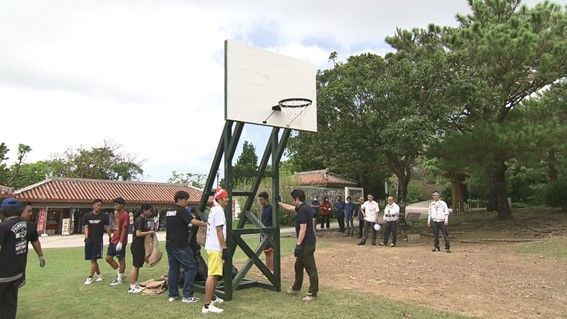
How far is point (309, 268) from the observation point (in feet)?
23.3

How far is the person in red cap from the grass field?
0.75 feet

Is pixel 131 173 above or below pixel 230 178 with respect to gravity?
above

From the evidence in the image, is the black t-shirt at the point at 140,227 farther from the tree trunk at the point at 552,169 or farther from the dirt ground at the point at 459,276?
the tree trunk at the point at 552,169

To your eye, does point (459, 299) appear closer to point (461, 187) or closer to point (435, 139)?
point (435, 139)

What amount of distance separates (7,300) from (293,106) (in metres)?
5.19

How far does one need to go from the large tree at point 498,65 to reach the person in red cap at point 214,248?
11.8 m

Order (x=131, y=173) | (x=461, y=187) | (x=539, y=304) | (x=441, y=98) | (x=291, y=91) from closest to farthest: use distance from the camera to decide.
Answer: (x=539, y=304)
(x=291, y=91)
(x=441, y=98)
(x=461, y=187)
(x=131, y=173)

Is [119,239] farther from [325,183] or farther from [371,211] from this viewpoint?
[325,183]

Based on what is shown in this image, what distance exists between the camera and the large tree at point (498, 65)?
15.2 meters

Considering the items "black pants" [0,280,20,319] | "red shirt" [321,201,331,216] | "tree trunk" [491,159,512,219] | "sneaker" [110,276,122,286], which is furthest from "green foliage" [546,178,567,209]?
"black pants" [0,280,20,319]

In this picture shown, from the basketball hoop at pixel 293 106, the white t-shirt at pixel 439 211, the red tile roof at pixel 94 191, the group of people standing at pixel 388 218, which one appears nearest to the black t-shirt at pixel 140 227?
the basketball hoop at pixel 293 106

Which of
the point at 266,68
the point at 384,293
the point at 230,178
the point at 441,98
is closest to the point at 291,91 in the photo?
the point at 266,68

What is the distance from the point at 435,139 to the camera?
1709 cm

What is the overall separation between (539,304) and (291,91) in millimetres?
5325
